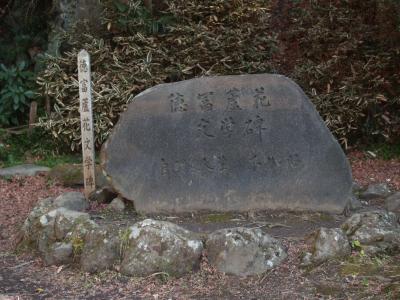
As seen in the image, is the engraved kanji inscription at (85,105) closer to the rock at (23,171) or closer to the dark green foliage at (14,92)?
the rock at (23,171)

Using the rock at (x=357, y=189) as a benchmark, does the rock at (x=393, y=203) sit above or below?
above

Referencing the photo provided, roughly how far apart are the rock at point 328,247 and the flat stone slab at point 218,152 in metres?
0.93

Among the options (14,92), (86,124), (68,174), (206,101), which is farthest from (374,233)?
(14,92)

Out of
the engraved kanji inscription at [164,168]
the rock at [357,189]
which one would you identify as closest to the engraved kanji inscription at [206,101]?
the engraved kanji inscription at [164,168]

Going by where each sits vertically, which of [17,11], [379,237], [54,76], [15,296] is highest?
[17,11]

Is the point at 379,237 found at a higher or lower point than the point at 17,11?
lower

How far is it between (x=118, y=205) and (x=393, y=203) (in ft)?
8.81

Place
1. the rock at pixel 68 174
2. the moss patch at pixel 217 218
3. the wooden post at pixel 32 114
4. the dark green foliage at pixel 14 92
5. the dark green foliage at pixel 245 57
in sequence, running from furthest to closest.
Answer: the dark green foliage at pixel 14 92, the wooden post at pixel 32 114, the dark green foliage at pixel 245 57, the rock at pixel 68 174, the moss patch at pixel 217 218

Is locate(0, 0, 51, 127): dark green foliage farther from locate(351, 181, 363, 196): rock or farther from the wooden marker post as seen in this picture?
locate(351, 181, 363, 196): rock

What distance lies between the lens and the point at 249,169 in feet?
18.2

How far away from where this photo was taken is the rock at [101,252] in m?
4.62

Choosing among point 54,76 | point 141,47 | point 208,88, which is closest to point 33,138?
point 54,76

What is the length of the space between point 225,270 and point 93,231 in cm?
112

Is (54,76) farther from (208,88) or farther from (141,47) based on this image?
(208,88)
